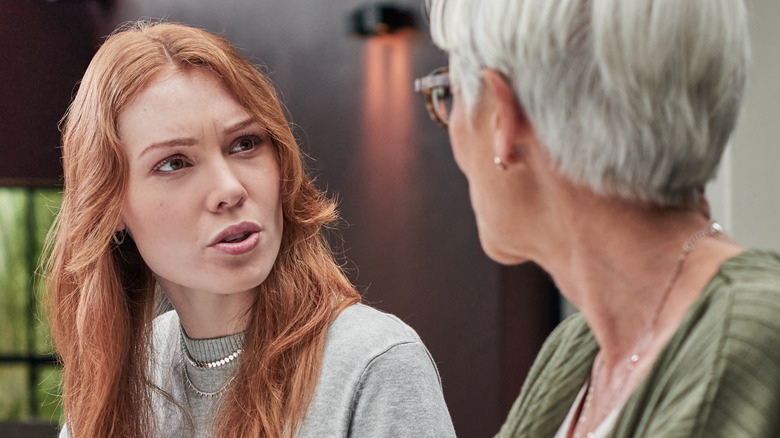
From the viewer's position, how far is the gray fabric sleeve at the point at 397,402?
1.54 metres

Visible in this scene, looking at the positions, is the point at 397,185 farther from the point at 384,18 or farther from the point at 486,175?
the point at 486,175

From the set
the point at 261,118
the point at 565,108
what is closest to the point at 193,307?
the point at 261,118

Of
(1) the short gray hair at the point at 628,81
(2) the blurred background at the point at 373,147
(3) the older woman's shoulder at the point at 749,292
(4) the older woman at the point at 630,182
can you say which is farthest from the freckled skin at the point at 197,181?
(2) the blurred background at the point at 373,147

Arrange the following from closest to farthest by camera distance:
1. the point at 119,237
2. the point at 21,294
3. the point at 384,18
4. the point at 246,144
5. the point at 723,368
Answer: the point at 723,368, the point at 246,144, the point at 119,237, the point at 384,18, the point at 21,294

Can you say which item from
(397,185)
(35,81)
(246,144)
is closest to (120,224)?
(246,144)

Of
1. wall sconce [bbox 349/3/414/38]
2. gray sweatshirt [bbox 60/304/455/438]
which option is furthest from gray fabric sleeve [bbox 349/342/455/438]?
wall sconce [bbox 349/3/414/38]

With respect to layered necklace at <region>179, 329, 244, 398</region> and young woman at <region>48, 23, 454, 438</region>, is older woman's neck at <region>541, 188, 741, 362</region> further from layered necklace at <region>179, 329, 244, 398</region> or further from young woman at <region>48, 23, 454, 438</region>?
layered necklace at <region>179, 329, 244, 398</region>

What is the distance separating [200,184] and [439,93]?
75 centimetres

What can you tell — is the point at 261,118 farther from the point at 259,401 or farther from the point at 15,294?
the point at 15,294

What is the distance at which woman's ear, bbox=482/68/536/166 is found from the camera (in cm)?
85

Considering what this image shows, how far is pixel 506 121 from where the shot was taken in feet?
2.82

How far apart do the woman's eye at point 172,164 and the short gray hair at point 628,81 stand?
921mm

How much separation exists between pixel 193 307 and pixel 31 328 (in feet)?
9.79

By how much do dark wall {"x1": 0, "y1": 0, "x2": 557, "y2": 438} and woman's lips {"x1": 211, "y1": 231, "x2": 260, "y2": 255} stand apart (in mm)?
2397
